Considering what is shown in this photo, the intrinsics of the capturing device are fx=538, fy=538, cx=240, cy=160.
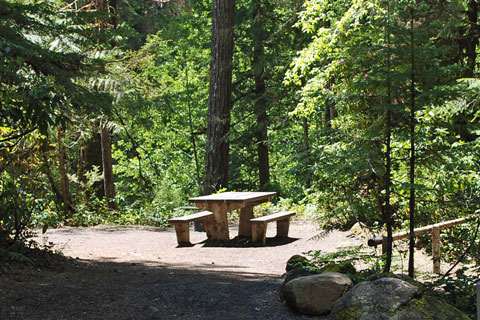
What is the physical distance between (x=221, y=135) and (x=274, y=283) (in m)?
8.04

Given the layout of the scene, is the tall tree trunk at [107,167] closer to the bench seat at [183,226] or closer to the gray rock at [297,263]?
the bench seat at [183,226]

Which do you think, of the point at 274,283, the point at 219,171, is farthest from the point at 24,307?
the point at 219,171

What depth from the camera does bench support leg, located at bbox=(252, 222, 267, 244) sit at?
34.5 feet

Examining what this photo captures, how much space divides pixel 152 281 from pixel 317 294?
7.54 ft

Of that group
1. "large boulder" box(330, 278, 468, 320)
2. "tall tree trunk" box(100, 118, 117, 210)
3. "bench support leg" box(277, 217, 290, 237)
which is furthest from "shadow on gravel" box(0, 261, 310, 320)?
"tall tree trunk" box(100, 118, 117, 210)

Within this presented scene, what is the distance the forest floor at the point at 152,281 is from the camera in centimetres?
518

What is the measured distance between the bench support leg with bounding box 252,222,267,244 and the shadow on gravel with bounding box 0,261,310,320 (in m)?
3.21

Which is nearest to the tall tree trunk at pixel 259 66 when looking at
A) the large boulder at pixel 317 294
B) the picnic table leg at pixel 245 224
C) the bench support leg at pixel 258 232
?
the picnic table leg at pixel 245 224

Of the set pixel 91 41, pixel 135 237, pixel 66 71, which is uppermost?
→ pixel 91 41

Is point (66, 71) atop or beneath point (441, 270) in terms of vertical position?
atop

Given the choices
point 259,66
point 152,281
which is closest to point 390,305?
point 152,281

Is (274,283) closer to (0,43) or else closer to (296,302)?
(296,302)

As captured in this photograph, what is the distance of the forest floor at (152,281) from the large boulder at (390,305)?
865 millimetres

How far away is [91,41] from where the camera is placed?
21.5 ft
